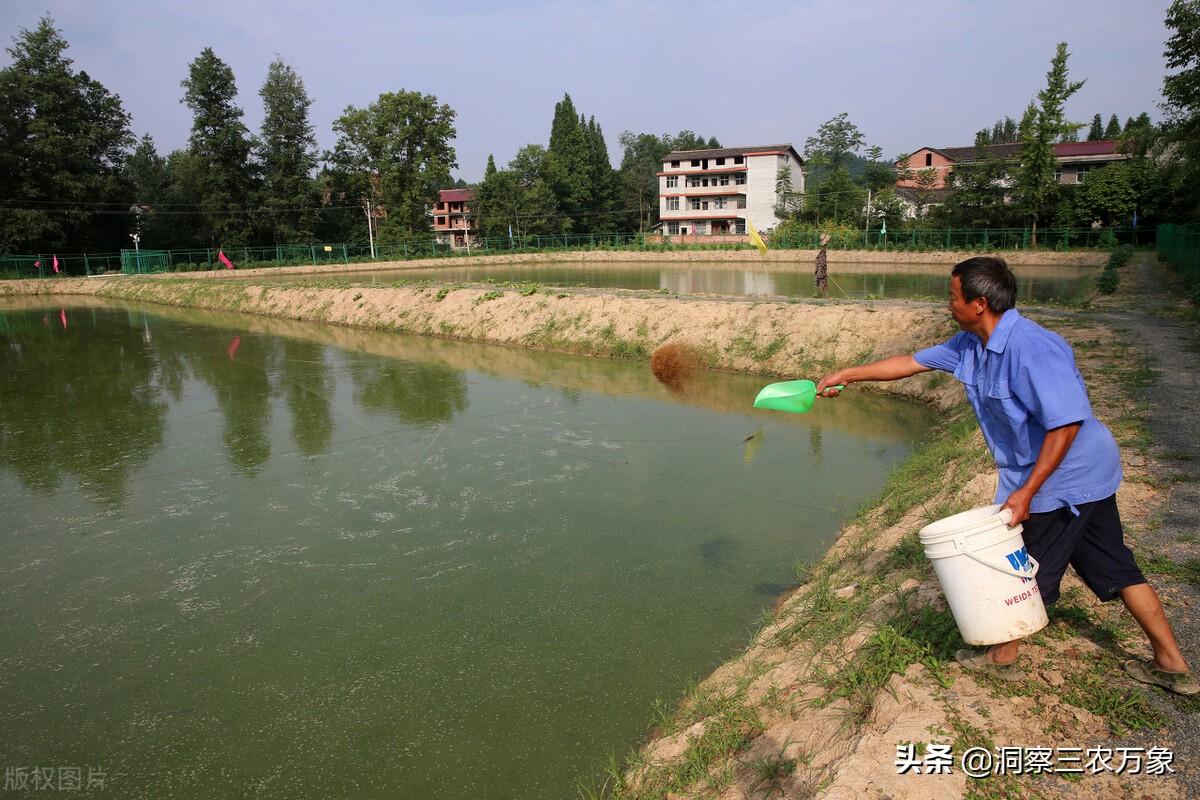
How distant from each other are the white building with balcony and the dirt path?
161 feet

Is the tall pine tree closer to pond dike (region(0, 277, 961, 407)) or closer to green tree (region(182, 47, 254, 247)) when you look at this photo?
green tree (region(182, 47, 254, 247))

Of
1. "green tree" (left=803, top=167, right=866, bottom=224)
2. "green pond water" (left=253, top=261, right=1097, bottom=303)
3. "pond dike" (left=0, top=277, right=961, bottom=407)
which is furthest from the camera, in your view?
"green tree" (left=803, top=167, right=866, bottom=224)

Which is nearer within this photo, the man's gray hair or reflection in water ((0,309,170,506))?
the man's gray hair

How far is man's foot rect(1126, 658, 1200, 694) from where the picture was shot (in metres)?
2.74

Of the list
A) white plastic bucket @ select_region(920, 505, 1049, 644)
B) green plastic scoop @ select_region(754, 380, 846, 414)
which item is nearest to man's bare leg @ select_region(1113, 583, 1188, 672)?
white plastic bucket @ select_region(920, 505, 1049, 644)

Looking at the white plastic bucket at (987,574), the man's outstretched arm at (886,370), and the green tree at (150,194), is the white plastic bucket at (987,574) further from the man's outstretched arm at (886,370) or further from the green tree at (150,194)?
the green tree at (150,194)

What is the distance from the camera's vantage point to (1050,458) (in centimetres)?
267

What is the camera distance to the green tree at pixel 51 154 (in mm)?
41812

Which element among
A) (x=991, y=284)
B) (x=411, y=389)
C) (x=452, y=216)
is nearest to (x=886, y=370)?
(x=991, y=284)

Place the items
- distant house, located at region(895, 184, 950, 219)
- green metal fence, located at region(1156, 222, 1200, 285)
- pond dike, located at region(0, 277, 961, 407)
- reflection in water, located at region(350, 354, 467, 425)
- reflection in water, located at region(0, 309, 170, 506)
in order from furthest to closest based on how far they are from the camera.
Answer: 1. distant house, located at region(895, 184, 950, 219)
2. green metal fence, located at region(1156, 222, 1200, 285)
3. pond dike, located at region(0, 277, 961, 407)
4. reflection in water, located at region(350, 354, 467, 425)
5. reflection in water, located at region(0, 309, 170, 506)

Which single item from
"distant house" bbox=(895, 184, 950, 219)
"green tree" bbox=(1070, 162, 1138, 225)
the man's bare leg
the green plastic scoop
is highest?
"distant house" bbox=(895, 184, 950, 219)

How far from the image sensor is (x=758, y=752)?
326cm

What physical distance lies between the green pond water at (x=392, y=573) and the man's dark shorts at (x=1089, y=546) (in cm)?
226

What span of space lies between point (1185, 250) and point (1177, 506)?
19286 mm
